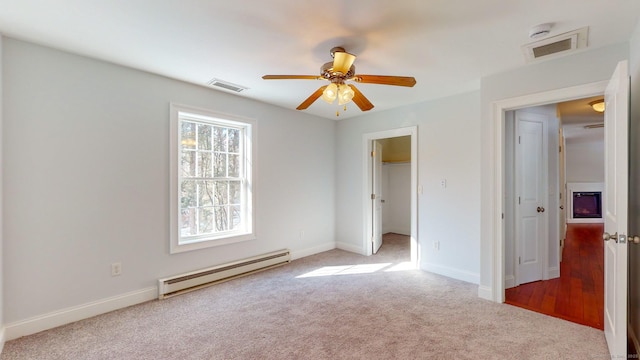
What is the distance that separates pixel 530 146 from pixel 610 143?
5.32ft

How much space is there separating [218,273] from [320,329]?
1630mm

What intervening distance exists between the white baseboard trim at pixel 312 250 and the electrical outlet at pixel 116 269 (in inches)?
90.7

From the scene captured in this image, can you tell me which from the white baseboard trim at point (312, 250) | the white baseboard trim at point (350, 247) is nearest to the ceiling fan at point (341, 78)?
the white baseboard trim at point (312, 250)

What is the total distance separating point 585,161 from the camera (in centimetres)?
838

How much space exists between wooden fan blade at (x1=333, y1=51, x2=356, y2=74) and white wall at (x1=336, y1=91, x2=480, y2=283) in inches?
85.9

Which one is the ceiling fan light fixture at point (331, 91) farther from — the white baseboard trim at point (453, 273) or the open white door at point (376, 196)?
the white baseboard trim at point (453, 273)

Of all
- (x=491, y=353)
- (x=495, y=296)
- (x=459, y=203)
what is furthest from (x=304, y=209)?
(x=491, y=353)

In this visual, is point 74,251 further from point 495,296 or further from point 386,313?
point 495,296

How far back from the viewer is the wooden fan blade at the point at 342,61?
2.09 metres

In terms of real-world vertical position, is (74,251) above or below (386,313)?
above

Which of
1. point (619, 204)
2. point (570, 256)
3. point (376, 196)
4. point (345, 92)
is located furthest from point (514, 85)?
point (570, 256)

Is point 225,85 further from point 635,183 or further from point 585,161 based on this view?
point 585,161

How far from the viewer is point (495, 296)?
297cm

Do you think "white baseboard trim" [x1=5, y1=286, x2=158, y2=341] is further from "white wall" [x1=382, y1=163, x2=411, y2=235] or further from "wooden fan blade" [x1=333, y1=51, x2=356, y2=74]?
"white wall" [x1=382, y1=163, x2=411, y2=235]
